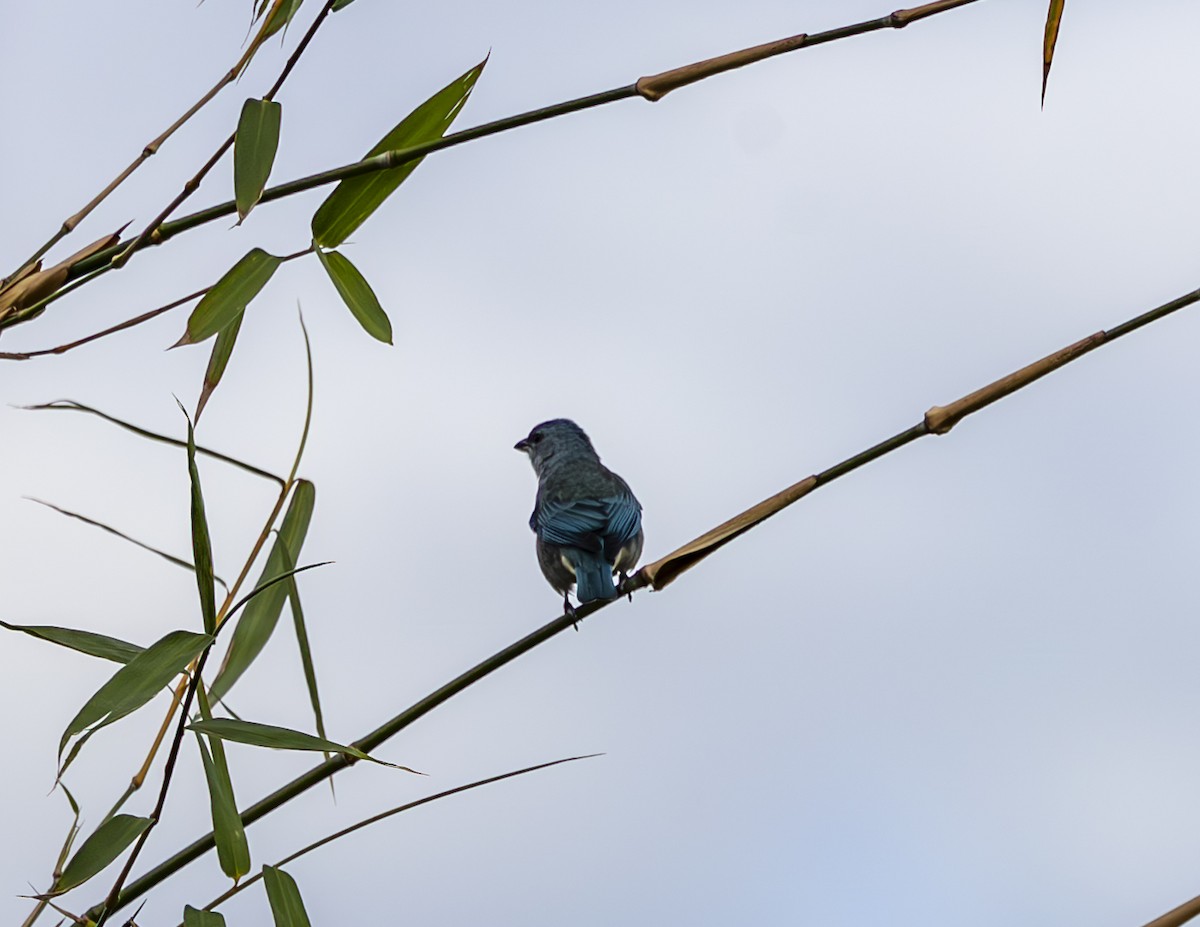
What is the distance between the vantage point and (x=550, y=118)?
1.48 meters

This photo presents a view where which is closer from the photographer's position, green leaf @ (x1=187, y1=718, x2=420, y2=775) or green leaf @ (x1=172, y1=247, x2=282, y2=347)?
green leaf @ (x1=187, y1=718, x2=420, y2=775)

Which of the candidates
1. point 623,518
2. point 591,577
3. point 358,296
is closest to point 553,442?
point 623,518

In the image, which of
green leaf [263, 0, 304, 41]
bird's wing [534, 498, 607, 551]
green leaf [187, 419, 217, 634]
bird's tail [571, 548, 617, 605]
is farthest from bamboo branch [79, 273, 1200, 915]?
bird's wing [534, 498, 607, 551]

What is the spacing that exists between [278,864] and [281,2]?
3.62ft

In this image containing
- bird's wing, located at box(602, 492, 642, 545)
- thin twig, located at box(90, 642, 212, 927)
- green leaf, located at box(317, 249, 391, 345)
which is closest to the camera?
thin twig, located at box(90, 642, 212, 927)

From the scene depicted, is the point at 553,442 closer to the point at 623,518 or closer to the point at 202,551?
the point at 623,518

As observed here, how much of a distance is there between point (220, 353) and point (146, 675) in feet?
1.65

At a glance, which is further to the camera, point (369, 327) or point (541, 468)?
point (541, 468)

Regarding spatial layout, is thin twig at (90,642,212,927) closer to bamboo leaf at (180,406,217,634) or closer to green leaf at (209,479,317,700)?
bamboo leaf at (180,406,217,634)

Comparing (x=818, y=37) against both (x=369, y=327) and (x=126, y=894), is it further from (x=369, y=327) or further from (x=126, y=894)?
(x=126, y=894)

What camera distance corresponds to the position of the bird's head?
5398mm

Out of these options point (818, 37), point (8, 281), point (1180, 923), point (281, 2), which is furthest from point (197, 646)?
point (1180, 923)

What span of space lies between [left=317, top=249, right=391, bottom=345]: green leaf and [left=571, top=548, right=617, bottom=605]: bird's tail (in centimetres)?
195

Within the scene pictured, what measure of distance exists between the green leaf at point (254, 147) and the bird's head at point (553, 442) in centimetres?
357
